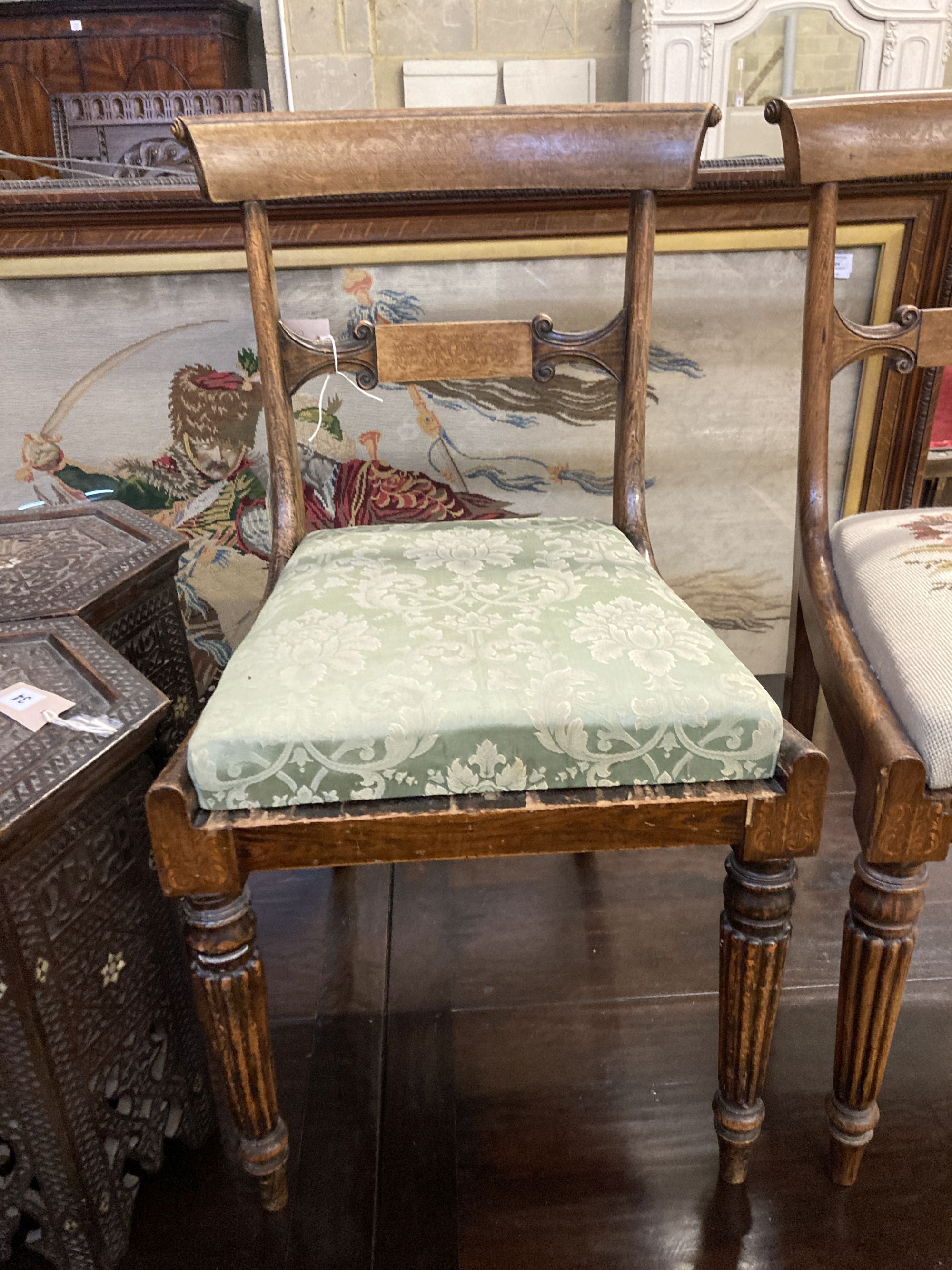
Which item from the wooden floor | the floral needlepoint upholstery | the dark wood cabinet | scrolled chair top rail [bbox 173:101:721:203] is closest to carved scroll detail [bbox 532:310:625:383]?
scrolled chair top rail [bbox 173:101:721:203]

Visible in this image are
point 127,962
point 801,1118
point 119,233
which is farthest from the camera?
point 119,233

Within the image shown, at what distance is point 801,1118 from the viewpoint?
95 cm

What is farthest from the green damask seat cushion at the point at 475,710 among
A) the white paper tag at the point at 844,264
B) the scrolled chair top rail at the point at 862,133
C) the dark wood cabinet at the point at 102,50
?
the dark wood cabinet at the point at 102,50

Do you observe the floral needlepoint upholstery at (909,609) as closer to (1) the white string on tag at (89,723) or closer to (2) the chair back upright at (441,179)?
(2) the chair back upright at (441,179)

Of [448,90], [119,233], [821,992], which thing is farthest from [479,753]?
[448,90]

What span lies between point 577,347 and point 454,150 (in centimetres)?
24

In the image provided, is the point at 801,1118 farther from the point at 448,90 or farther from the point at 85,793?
the point at 448,90

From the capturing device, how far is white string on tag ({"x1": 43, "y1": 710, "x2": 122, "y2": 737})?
26.1 inches

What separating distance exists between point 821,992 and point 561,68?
16.1 ft

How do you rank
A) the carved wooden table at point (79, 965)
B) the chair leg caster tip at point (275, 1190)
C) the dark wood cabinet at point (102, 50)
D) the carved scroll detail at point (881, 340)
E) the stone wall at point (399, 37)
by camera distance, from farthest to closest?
the dark wood cabinet at point (102, 50) < the stone wall at point (399, 37) < the carved scroll detail at point (881, 340) < the chair leg caster tip at point (275, 1190) < the carved wooden table at point (79, 965)

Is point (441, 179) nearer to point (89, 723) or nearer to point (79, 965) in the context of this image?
point (89, 723)

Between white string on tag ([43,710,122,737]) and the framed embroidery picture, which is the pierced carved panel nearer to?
white string on tag ([43,710,122,737])

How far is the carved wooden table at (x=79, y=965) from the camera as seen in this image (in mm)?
649

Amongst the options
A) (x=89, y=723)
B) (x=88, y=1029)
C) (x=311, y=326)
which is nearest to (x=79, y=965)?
(x=88, y=1029)
